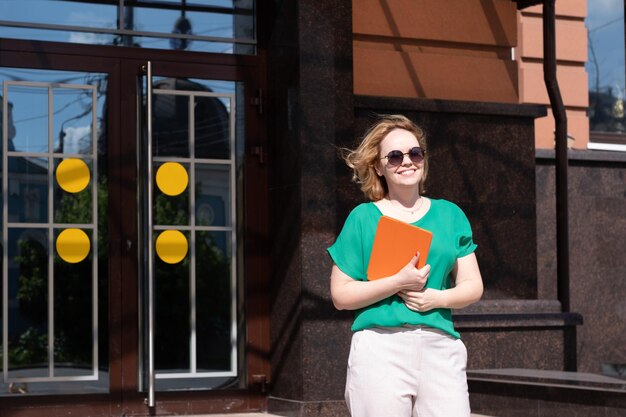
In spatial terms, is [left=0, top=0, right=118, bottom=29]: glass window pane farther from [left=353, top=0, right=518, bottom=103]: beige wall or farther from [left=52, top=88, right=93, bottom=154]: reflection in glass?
[left=353, top=0, right=518, bottom=103]: beige wall

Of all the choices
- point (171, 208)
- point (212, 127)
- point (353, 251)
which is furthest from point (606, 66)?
point (353, 251)

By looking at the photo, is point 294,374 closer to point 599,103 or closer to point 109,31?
point 109,31

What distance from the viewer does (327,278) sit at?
8.55 meters

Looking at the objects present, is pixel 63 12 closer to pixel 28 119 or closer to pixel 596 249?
pixel 28 119

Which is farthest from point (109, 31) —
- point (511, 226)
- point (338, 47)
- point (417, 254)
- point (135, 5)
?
point (417, 254)

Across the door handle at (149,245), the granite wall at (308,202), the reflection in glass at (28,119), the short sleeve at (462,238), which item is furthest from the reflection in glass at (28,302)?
the short sleeve at (462,238)

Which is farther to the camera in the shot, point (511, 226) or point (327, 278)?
point (511, 226)

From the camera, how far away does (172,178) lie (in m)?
8.77

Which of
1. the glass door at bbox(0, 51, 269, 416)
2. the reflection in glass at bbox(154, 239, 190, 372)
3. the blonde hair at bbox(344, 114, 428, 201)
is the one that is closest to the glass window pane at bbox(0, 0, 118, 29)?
the glass door at bbox(0, 51, 269, 416)

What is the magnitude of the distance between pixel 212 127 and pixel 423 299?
550 centimetres

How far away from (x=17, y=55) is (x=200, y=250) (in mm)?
1790

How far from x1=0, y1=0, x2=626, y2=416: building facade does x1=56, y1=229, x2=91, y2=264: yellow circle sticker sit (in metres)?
0.01

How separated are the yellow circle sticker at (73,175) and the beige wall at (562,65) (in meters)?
5.14

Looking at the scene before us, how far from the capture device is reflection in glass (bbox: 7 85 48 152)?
846 centimetres
